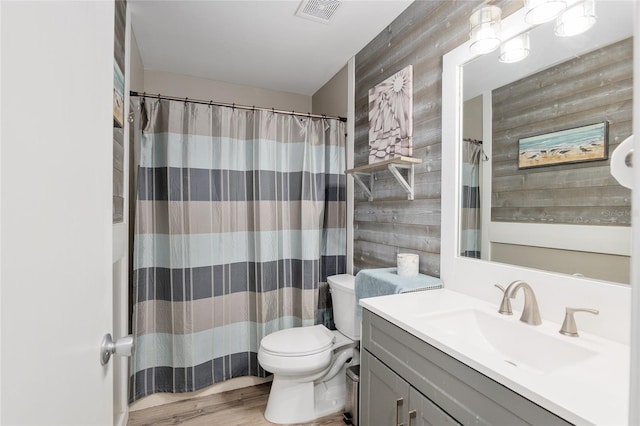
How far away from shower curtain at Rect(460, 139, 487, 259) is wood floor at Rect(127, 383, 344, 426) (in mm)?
1342

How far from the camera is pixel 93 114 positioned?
573 millimetres

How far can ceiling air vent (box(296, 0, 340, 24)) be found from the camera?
1.71m

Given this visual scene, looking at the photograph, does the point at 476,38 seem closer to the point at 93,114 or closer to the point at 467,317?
the point at 467,317

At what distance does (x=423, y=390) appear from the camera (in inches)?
38.3

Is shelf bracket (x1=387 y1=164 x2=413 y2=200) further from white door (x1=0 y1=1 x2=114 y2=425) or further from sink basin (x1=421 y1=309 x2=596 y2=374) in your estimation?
white door (x1=0 y1=1 x2=114 y2=425)

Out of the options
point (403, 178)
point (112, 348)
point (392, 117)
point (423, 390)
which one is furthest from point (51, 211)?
point (392, 117)

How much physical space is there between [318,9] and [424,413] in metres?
2.04

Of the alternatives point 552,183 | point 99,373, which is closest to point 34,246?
point 99,373

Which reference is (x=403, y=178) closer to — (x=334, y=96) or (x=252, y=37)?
(x=334, y=96)

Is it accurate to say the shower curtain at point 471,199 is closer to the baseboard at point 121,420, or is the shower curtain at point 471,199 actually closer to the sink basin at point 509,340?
the sink basin at point 509,340

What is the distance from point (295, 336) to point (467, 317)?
3.65 ft

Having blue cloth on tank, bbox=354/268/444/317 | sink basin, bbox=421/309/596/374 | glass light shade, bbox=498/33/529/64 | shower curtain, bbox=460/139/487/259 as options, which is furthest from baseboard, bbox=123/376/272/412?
glass light shade, bbox=498/33/529/64

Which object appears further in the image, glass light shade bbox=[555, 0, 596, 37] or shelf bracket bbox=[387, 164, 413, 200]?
shelf bracket bbox=[387, 164, 413, 200]

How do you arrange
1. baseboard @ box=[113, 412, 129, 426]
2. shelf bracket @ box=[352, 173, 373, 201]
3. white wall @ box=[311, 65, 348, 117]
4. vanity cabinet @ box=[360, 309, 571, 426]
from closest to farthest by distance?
vanity cabinet @ box=[360, 309, 571, 426] → baseboard @ box=[113, 412, 129, 426] → shelf bracket @ box=[352, 173, 373, 201] → white wall @ box=[311, 65, 348, 117]
